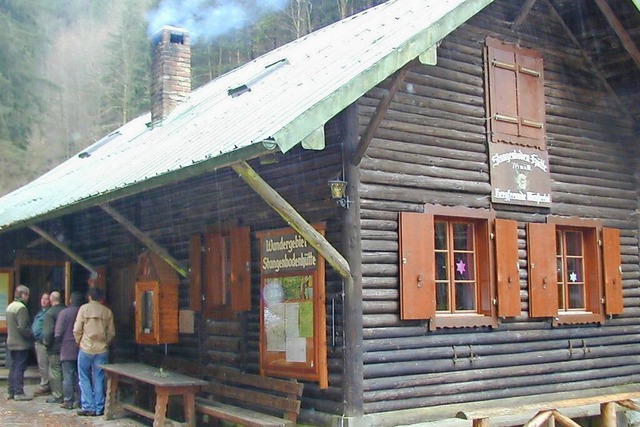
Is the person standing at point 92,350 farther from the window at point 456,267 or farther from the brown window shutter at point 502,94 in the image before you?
the brown window shutter at point 502,94

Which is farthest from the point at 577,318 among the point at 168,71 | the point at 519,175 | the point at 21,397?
the point at 168,71

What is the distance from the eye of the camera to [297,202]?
9562mm

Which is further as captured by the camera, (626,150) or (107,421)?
(626,150)

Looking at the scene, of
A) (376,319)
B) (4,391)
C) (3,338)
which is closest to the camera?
(376,319)

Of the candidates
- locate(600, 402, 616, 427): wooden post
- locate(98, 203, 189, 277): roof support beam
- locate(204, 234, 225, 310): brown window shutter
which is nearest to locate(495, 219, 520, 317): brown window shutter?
locate(600, 402, 616, 427): wooden post

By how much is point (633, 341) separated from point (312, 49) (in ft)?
20.5

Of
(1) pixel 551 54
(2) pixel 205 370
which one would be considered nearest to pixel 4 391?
(2) pixel 205 370

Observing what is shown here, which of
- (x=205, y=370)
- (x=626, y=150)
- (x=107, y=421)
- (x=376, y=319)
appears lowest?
(x=107, y=421)

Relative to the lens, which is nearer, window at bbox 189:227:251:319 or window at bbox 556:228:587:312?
window at bbox 189:227:251:319

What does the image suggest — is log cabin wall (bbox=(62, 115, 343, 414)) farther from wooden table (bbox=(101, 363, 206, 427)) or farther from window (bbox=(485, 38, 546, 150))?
window (bbox=(485, 38, 546, 150))

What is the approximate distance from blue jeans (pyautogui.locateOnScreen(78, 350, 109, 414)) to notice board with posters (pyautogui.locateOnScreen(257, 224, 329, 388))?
3329 millimetres

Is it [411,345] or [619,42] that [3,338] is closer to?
[411,345]

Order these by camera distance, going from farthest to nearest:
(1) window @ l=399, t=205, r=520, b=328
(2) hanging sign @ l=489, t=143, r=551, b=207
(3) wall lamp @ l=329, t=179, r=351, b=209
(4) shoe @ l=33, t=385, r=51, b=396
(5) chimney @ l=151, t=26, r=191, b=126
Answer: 1. (5) chimney @ l=151, t=26, r=191, b=126
2. (4) shoe @ l=33, t=385, r=51, b=396
3. (2) hanging sign @ l=489, t=143, r=551, b=207
4. (1) window @ l=399, t=205, r=520, b=328
5. (3) wall lamp @ l=329, t=179, r=351, b=209

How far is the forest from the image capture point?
34.2m
